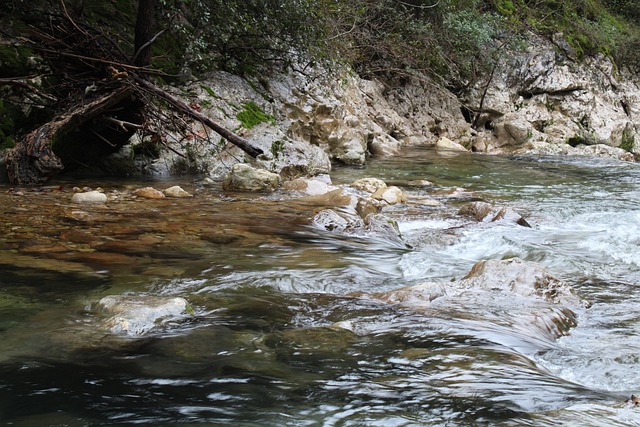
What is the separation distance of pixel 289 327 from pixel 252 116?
287 inches

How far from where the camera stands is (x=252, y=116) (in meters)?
9.91

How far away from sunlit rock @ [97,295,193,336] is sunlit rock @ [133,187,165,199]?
3.70 m

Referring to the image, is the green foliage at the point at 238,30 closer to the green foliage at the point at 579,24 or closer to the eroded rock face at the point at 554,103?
the eroded rock face at the point at 554,103

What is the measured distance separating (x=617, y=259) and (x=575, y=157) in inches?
425

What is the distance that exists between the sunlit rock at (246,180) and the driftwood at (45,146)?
1790mm

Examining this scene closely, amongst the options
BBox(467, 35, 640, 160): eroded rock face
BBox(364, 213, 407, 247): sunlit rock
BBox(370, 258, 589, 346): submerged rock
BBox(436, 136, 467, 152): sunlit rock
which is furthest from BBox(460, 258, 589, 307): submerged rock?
BBox(467, 35, 640, 160): eroded rock face

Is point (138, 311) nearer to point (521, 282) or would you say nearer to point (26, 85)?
point (521, 282)

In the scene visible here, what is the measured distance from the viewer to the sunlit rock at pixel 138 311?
9.42ft

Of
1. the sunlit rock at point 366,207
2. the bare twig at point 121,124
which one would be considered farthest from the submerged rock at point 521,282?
the bare twig at point 121,124

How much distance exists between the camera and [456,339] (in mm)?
2912

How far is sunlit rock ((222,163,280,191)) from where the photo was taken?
26.3ft

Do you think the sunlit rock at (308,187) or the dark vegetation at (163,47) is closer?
the dark vegetation at (163,47)

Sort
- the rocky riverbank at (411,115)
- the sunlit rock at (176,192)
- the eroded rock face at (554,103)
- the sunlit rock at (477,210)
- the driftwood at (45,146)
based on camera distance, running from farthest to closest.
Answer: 1. the eroded rock face at (554,103)
2. the rocky riverbank at (411,115)
3. the sunlit rock at (176,192)
4. the driftwood at (45,146)
5. the sunlit rock at (477,210)

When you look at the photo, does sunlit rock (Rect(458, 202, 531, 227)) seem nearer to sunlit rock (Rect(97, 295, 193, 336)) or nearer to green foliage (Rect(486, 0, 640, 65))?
sunlit rock (Rect(97, 295, 193, 336))
